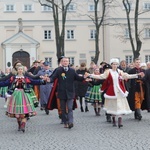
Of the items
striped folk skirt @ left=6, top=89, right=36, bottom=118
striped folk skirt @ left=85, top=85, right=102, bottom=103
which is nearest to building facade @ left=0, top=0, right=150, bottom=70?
striped folk skirt @ left=85, top=85, right=102, bottom=103

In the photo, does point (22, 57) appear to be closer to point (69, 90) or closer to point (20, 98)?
point (69, 90)

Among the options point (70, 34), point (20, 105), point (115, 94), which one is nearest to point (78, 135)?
point (20, 105)

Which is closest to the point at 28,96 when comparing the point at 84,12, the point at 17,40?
the point at 17,40

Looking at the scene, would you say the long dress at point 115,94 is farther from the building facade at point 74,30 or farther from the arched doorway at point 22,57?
the building facade at point 74,30

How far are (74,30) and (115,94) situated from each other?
4532cm

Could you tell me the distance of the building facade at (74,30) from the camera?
56.7 meters

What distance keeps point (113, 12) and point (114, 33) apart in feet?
8.69

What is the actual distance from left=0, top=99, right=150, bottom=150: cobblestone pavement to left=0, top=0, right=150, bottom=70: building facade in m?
41.6

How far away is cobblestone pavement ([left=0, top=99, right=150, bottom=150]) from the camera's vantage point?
9.79 metres

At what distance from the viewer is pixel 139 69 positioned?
1477 cm

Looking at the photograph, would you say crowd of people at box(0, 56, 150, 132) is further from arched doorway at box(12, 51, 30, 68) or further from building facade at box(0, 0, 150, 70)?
building facade at box(0, 0, 150, 70)

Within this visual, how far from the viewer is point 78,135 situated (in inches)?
452

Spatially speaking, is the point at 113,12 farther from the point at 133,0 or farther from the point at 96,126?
the point at 96,126

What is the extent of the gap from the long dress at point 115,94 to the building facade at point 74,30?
4261 centimetres
